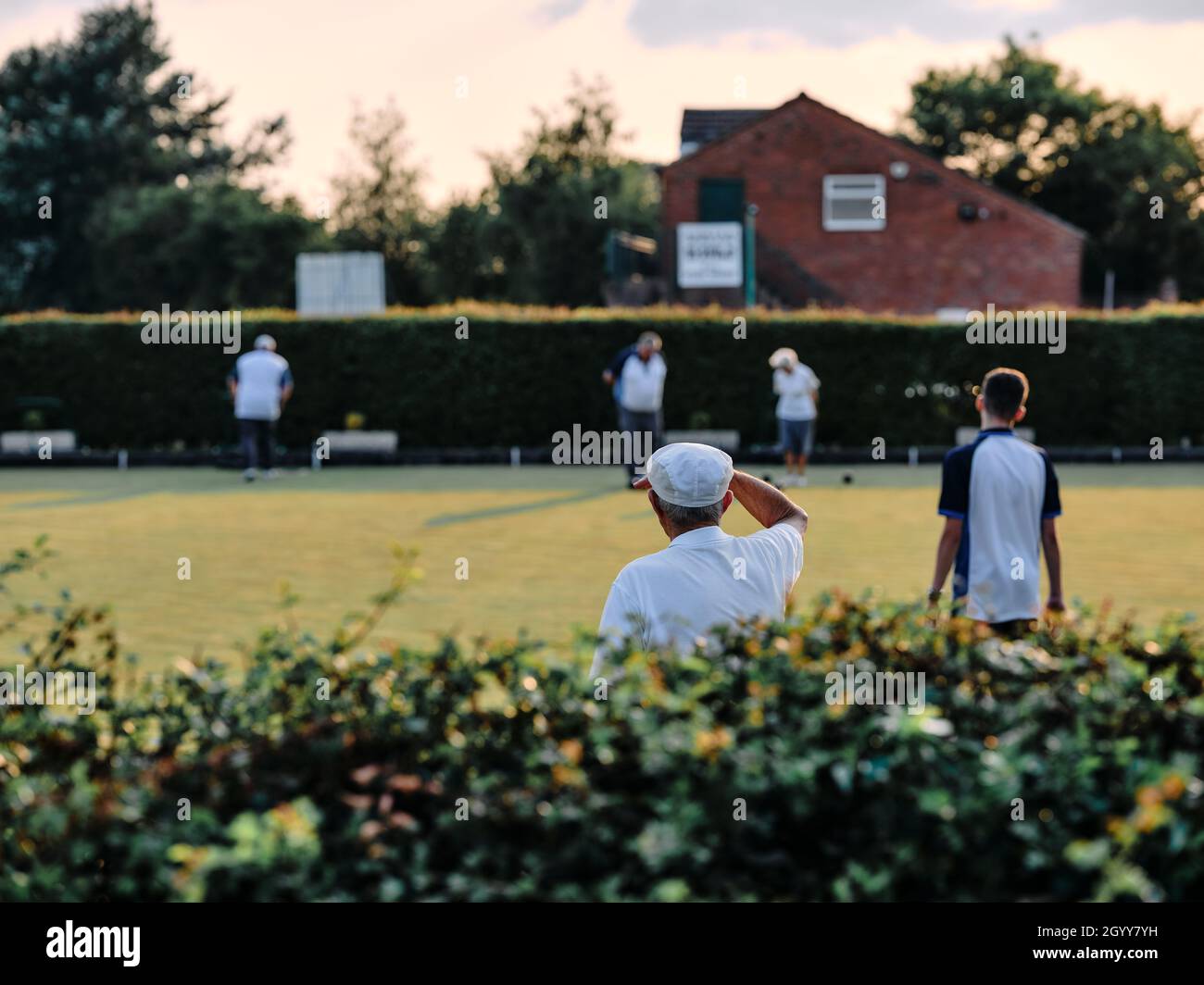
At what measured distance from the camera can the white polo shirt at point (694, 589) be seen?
13.6 ft

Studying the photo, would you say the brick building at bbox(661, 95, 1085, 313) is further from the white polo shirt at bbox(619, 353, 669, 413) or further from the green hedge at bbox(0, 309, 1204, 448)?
the white polo shirt at bbox(619, 353, 669, 413)

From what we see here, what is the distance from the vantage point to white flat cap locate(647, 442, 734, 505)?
171 inches

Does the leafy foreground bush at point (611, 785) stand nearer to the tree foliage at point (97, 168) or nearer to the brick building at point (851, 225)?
the brick building at point (851, 225)

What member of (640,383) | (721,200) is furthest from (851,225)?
(640,383)

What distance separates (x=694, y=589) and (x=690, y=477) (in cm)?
35

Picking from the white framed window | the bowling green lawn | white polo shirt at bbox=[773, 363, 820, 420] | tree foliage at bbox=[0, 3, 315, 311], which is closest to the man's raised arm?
the bowling green lawn

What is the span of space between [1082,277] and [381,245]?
31.8m

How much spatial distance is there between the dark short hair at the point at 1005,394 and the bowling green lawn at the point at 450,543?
97 centimetres

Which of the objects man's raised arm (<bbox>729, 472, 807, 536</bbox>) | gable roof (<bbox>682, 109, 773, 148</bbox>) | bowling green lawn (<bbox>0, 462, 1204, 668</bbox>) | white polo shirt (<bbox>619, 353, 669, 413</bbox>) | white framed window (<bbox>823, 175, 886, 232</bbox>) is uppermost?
gable roof (<bbox>682, 109, 773, 148</bbox>)

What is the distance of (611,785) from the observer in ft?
9.66

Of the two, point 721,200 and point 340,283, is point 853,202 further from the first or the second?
point 340,283

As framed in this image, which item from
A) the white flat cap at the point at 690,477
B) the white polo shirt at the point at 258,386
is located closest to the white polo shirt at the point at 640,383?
the white polo shirt at the point at 258,386

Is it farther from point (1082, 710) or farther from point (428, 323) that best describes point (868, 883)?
point (428, 323)
